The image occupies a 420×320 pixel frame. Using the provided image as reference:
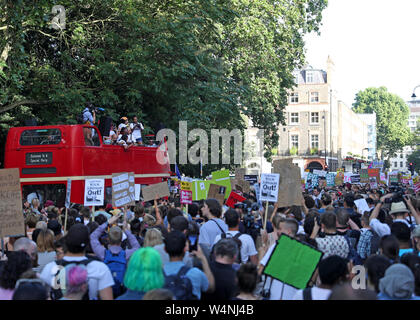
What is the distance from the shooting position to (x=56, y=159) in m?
16.5

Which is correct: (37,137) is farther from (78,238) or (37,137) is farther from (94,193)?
(78,238)

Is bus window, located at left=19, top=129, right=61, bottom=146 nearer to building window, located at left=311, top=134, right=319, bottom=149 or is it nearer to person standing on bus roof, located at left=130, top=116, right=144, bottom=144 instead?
person standing on bus roof, located at left=130, top=116, right=144, bottom=144

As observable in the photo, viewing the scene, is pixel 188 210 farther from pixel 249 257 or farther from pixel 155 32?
pixel 155 32

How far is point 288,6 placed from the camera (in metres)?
34.2

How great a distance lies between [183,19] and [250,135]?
191 feet

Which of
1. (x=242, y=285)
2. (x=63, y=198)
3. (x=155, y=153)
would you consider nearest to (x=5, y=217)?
(x=242, y=285)

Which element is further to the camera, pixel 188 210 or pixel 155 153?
pixel 155 153

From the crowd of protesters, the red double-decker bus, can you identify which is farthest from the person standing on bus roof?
the crowd of protesters

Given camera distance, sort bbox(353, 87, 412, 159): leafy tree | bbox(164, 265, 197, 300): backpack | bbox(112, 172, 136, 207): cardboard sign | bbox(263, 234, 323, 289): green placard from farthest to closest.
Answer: bbox(353, 87, 412, 159): leafy tree < bbox(112, 172, 136, 207): cardboard sign < bbox(263, 234, 323, 289): green placard < bbox(164, 265, 197, 300): backpack

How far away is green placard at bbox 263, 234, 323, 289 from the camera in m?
5.29

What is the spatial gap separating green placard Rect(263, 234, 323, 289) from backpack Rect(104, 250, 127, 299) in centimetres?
167

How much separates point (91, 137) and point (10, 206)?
9.59 m

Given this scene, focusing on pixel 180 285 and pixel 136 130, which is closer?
pixel 180 285

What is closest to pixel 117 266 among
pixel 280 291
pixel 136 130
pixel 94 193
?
pixel 280 291
